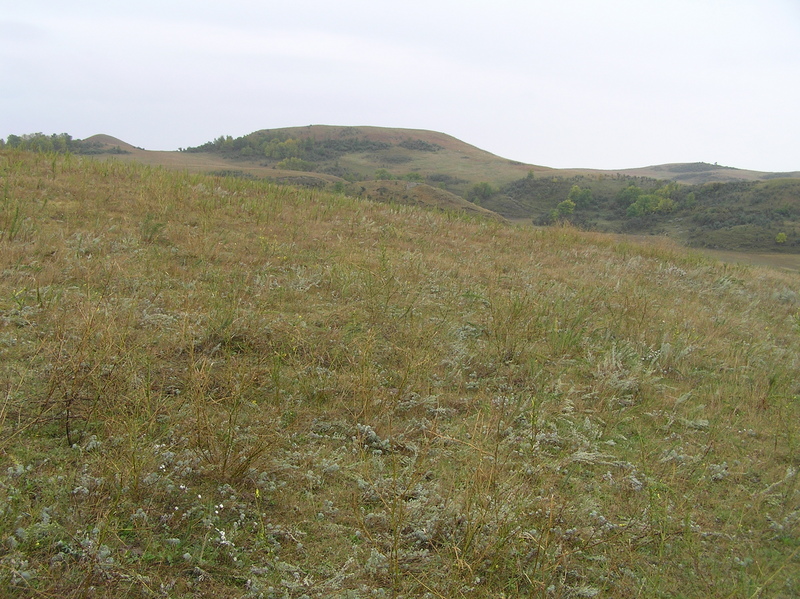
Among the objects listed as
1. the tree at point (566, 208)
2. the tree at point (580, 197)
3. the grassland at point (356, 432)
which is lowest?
the grassland at point (356, 432)

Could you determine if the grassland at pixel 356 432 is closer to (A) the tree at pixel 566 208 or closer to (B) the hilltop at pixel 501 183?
(B) the hilltop at pixel 501 183

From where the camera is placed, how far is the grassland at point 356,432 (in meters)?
2.07

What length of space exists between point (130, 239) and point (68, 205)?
5.56ft

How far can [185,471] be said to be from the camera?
238 cm

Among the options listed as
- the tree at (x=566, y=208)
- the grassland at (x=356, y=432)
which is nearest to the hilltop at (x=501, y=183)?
the tree at (x=566, y=208)

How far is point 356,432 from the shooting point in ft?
10.2

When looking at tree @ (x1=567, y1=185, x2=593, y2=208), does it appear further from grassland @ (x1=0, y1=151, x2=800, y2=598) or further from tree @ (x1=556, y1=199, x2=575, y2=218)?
grassland @ (x1=0, y1=151, x2=800, y2=598)

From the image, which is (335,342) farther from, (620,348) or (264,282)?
(620,348)

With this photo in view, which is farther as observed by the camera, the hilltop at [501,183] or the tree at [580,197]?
the tree at [580,197]

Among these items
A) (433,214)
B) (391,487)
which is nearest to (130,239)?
(391,487)

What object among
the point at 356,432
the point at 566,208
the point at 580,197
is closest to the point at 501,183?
the point at 580,197

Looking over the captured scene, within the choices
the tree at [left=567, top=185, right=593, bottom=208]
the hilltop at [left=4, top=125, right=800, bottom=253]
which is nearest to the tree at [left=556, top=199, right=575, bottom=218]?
the hilltop at [left=4, top=125, right=800, bottom=253]

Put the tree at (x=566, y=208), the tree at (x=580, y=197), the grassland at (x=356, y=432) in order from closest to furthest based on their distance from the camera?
the grassland at (x=356, y=432) → the tree at (x=566, y=208) → the tree at (x=580, y=197)

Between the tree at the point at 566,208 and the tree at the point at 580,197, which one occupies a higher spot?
the tree at the point at 580,197
